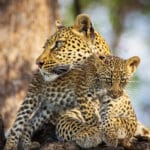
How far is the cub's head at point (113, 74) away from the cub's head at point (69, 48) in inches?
24.7

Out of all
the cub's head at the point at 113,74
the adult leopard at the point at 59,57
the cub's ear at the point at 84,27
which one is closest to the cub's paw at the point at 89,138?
the cub's head at the point at 113,74

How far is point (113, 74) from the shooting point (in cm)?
757

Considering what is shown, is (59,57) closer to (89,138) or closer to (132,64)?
(132,64)

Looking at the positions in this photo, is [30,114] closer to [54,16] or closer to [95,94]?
[95,94]

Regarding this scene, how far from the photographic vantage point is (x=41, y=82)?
8422mm

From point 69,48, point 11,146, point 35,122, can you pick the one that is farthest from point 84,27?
point 11,146

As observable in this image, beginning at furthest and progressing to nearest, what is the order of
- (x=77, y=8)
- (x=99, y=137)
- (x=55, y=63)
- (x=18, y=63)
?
(x=77, y=8) < (x=18, y=63) < (x=55, y=63) < (x=99, y=137)

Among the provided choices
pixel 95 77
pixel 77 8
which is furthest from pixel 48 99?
pixel 77 8

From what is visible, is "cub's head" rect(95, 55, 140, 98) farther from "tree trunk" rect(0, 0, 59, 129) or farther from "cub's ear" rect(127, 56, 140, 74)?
"tree trunk" rect(0, 0, 59, 129)

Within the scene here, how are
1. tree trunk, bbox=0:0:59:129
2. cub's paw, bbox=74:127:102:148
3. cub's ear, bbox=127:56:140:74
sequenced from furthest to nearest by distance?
1. tree trunk, bbox=0:0:59:129
2. cub's ear, bbox=127:56:140:74
3. cub's paw, bbox=74:127:102:148

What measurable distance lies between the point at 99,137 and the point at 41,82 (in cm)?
118

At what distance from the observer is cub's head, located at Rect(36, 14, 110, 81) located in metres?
8.19

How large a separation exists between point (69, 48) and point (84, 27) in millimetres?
319

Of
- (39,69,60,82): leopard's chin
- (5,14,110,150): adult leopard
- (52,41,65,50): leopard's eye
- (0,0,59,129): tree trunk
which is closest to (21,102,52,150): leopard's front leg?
(5,14,110,150): adult leopard
